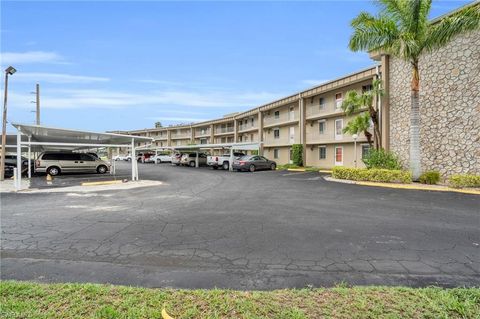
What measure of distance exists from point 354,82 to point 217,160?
15500 mm

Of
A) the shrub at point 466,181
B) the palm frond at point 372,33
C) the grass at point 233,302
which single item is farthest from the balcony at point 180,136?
the grass at point 233,302

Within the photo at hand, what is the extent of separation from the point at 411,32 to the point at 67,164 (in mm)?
24347

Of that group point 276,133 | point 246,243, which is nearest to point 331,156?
point 276,133

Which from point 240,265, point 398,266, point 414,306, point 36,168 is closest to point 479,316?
point 414,306

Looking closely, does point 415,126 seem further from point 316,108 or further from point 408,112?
point 316,108

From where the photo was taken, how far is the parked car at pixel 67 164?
20.1 metres

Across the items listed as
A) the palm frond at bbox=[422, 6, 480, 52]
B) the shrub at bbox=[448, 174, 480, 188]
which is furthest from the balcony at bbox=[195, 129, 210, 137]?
the shrub at bbox=[448, 174, 480, 188]

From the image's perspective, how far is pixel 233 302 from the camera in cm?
308

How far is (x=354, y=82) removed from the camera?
2198cm

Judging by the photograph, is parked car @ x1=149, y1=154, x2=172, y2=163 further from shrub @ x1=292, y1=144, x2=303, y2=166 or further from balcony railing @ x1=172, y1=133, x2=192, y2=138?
shrub @ x1=292, y1=144, x2=303, y2=166

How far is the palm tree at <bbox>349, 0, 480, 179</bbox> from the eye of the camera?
13.0 meters

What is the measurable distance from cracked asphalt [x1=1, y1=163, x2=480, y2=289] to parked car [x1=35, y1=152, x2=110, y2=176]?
12692 mm

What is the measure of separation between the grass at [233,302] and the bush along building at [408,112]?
46.0 feet

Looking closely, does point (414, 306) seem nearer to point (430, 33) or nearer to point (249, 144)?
point (430, 33)
